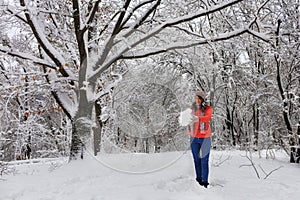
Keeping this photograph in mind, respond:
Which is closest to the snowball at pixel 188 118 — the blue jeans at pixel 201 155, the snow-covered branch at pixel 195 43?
the blue jeans at pixel 201 155

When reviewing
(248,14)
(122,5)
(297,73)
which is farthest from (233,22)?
(122,5)

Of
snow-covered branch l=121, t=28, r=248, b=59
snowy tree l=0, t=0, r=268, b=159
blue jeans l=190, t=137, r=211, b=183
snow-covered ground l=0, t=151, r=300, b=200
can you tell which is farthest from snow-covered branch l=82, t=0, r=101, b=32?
blue jeans l=190, t=137, r=211, b=183

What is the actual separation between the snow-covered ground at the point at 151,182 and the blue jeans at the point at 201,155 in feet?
0.75

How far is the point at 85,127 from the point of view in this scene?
705 centimetres

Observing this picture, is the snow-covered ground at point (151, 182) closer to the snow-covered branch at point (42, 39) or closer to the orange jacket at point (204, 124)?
the orange jacket at point (204, 124)

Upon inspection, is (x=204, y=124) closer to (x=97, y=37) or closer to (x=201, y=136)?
(x=201, y=136)

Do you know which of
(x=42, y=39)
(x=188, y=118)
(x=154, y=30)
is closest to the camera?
(x=188, y=118)

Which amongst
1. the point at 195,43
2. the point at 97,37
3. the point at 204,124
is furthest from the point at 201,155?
the point at 97,37

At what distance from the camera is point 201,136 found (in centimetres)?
455

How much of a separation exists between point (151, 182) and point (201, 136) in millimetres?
1067

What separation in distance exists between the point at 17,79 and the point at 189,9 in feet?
15.8

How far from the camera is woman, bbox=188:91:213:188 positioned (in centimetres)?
449

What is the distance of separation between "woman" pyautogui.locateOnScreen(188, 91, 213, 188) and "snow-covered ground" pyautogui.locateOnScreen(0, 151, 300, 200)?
0.27 m

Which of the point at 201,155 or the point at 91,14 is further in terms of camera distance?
the point at 91,14
